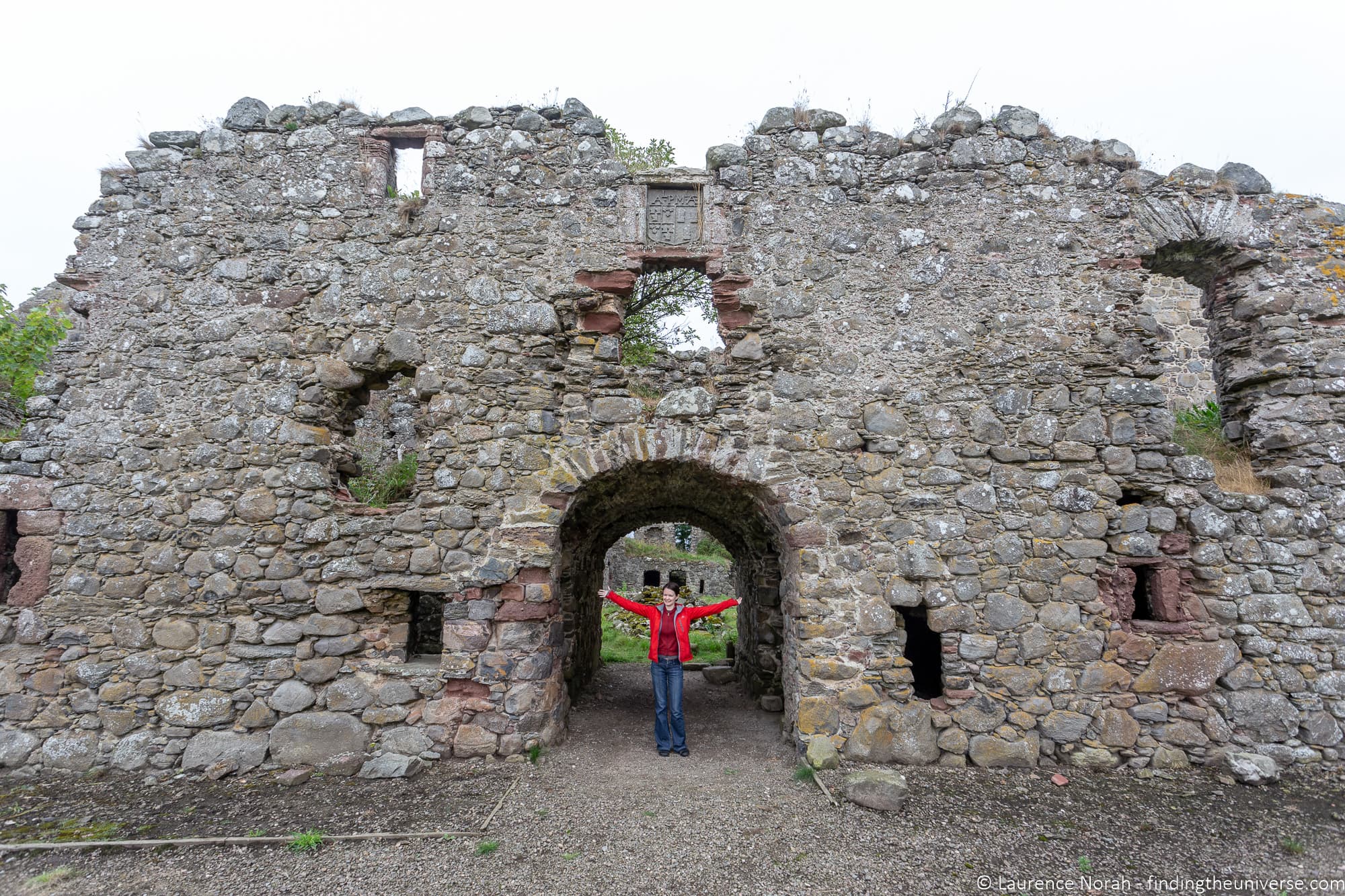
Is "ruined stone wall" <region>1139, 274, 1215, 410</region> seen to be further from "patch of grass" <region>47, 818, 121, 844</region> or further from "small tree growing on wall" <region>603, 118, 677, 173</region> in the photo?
"patch of grass" <region>47, 818, 121, 844</region>

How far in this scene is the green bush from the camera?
671cm

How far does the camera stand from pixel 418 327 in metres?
5.94

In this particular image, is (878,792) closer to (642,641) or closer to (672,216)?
(672,216)

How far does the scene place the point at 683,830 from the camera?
449cm

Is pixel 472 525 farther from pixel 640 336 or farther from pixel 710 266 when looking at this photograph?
pixel 640 336

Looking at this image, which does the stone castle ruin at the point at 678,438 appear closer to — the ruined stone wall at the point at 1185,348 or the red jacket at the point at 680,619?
the red jacket at the point at 680,619

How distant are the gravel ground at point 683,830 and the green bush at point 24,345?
14.6ft

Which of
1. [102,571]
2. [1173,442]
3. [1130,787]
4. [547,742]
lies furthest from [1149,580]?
[102,571]

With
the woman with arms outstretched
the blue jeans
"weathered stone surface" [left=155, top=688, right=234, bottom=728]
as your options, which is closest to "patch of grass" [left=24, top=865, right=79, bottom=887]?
"weathered stone surface" [left=155, top=688, right=234, bottom=728]

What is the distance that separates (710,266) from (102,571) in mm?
6290

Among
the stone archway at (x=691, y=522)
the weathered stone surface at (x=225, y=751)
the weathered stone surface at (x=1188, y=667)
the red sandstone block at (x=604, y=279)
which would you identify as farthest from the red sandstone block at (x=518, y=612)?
the weathered stone surface at (x=1188, y=667)

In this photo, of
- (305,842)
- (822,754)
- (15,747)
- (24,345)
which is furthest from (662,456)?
(24,345)

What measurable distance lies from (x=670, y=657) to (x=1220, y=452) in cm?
593

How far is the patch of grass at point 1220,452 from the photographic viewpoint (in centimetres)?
577
